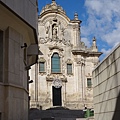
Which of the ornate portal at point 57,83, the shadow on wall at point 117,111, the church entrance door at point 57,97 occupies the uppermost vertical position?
the ornate portal at point 57,83

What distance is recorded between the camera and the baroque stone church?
132 feet

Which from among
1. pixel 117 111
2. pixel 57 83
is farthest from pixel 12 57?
pixel 57 83

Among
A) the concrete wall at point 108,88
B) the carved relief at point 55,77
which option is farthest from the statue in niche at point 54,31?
the concrete wall at point 108,88

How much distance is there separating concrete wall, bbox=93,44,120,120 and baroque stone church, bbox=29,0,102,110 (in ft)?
84.1

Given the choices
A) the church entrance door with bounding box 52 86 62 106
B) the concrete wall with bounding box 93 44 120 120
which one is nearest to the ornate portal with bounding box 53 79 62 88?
the church entrance door with bounding box 52 86 62 106

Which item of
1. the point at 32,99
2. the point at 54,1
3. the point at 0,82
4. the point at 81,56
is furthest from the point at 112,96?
the point at 54,1

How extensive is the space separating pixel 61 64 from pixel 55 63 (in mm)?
852

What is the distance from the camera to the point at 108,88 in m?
12.0

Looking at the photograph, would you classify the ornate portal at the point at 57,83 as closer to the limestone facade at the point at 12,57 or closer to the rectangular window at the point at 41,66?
the rectangular window at the point at 41,66

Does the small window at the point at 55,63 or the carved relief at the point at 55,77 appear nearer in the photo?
the carved relief at the point at 55,77

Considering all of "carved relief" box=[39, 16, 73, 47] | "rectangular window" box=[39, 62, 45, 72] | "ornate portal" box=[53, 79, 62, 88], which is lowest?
"ornate portal" box=[53, 79, 62, 88]

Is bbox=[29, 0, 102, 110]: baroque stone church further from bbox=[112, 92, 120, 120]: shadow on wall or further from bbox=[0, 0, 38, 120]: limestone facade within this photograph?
bbox=[112, 92, 120, 120]: shadow on wall

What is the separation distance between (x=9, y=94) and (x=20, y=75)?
50.5 inches

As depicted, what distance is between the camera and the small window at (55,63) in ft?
136
